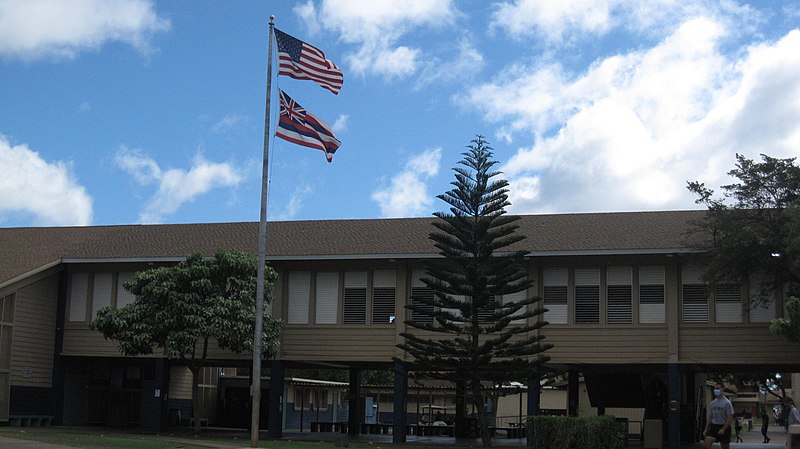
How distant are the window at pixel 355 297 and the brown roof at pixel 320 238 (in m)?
1.02

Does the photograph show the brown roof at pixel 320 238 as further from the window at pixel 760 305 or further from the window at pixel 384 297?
the window at pixel 760 305

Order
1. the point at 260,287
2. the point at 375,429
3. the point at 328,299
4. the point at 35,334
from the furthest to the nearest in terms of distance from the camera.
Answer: the point at 375,429 → the point at 35,334 → the point at 328,299 → the point at 260,287

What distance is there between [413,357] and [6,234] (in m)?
16.6

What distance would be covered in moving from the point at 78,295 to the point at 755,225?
2089cm

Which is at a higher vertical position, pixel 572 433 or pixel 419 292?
pixel 419 292

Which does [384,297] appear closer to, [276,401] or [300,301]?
[300,301]

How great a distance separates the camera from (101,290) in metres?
33.8

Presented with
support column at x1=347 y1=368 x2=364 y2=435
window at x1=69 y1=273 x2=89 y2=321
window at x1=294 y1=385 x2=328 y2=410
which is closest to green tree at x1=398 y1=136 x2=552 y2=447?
support column at x1=347 y1=368 x2=364 y2=435

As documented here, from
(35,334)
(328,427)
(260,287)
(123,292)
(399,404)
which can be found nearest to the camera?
(260,287)

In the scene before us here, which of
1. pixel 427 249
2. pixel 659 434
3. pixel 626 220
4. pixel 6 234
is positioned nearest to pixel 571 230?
pixel 626 220

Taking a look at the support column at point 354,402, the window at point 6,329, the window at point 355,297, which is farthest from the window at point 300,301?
the window at point 6,329

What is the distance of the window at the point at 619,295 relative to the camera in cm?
2939

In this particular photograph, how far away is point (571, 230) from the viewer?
3084 centimetres

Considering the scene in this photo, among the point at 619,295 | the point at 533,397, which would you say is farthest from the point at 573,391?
the point at 619,295
